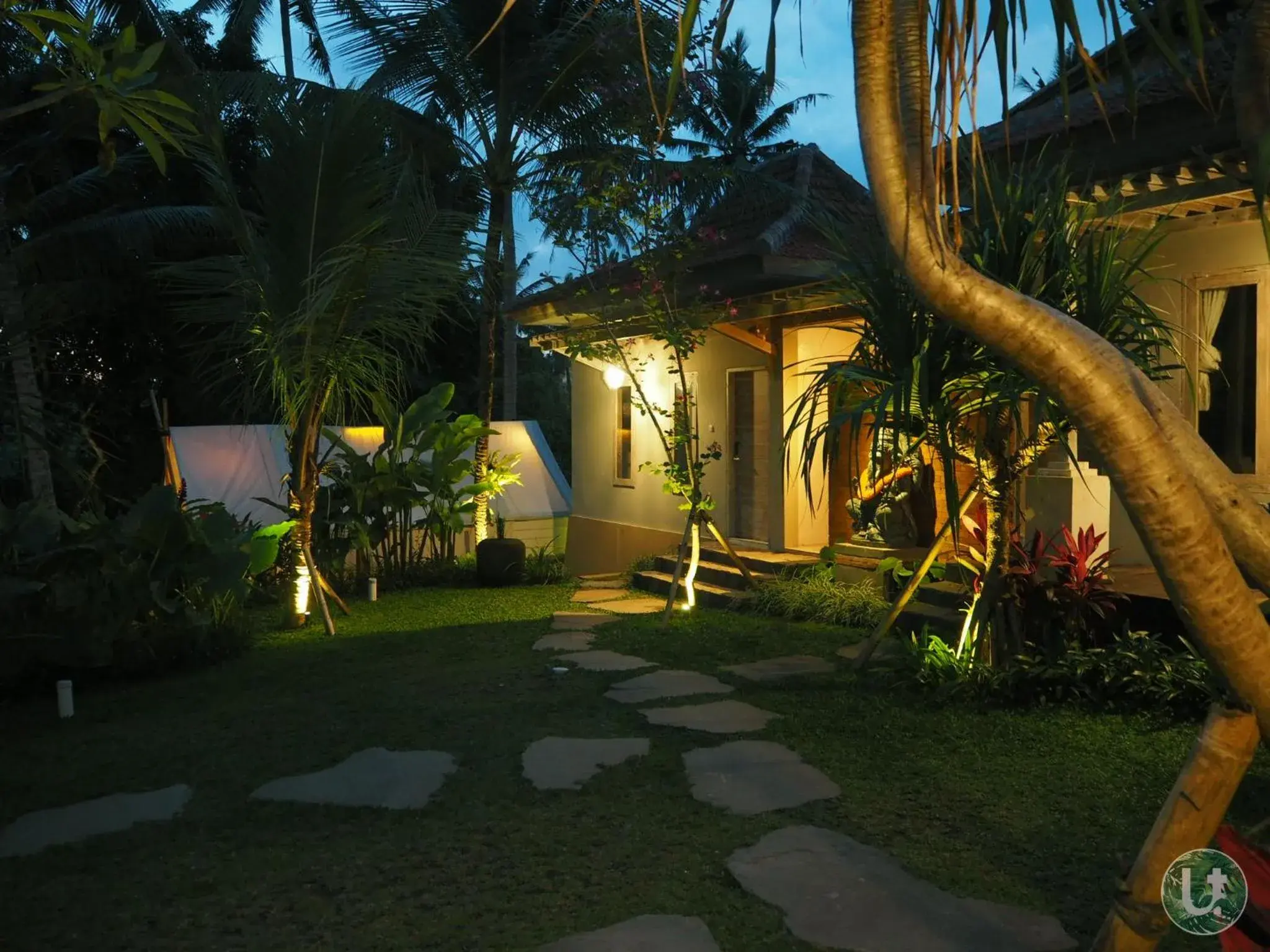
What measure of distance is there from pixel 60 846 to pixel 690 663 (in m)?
4.16

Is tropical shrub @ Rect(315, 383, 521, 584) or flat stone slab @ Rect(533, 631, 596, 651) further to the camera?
tropical shrub @ Rect(315, 383, 521, 584)

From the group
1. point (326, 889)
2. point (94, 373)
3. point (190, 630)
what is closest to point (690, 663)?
point (190, 630)

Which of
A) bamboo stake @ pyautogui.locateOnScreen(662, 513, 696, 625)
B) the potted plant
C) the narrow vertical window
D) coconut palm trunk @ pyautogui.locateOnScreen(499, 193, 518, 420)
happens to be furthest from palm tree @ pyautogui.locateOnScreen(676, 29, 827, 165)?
bamboo stake @ pyautogui.locateOnScreen(662, 513, 696, 625)

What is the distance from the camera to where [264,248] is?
8.25 metres

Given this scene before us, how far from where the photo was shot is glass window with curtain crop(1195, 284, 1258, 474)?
277 inches

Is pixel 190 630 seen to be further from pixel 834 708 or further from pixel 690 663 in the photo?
pixel 834 708

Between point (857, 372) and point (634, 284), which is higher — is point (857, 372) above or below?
below

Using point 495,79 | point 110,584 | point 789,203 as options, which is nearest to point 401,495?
point 110,584

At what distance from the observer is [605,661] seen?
7418 mm

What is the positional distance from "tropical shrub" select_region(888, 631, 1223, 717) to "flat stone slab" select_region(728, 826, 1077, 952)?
7.33 ft

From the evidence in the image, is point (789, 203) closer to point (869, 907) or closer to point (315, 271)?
point (315, 271)

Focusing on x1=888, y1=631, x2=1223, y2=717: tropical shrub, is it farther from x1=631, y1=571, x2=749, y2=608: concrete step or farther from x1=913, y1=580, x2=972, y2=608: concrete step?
x1=631, y1=571, x2=749, y2=608: concrete step

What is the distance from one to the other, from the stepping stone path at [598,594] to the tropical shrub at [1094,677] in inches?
193

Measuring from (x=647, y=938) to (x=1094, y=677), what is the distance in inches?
141
